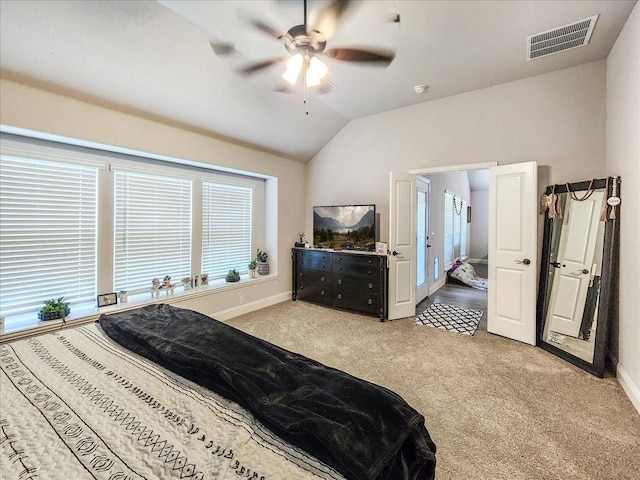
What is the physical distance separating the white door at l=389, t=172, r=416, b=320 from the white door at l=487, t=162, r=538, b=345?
40.4 inches

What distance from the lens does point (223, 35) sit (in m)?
2.55

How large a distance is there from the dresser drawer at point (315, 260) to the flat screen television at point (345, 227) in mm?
216

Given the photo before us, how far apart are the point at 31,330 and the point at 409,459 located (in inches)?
126

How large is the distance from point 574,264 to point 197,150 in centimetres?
457

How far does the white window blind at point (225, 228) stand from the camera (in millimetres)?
4207

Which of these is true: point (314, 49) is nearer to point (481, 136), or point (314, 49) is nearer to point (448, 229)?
point (481, 136)

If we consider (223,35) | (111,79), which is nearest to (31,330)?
(111,79)

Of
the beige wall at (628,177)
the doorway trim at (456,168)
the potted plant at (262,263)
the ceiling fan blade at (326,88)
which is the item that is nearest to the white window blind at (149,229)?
the potted plant at (262,263)

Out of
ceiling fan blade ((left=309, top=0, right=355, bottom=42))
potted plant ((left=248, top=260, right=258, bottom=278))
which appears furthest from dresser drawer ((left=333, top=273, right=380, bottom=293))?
ceiling fan blade ((left=309, top=0, right=355, bottom=42))

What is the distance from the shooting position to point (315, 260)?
473 cm

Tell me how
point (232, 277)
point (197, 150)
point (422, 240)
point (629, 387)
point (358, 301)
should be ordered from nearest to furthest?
point (629, 387)
point (197, 150)
point (358, 301)
point (232, 277)
point (422, 240)

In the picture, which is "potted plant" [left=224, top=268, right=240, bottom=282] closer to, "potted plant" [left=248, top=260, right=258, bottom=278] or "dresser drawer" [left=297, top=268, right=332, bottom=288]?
"potted plant" [left=248, top=260, right=258, bottom=278]

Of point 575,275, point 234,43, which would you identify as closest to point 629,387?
point 575,275

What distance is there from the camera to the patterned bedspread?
2.58 ft
